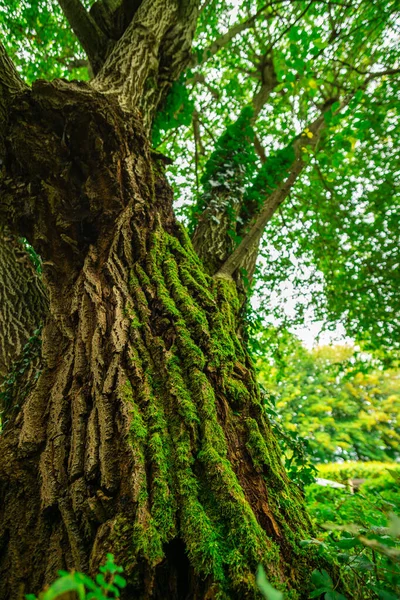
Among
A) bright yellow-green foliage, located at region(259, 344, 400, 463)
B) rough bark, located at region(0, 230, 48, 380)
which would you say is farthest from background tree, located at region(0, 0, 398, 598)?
bright yellow-green foliage, located at region(259, 344, 400, 463)

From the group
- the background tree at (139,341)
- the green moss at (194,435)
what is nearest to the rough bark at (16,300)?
the background tree at (139,341)

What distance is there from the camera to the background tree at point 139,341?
4.05 feet

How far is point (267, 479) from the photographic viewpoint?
4.99ft

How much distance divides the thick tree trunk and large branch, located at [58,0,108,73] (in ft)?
6.30

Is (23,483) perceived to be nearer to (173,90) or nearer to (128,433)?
(128,433)

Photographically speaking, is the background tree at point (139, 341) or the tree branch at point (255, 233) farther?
the tree branch at point (255, 233)

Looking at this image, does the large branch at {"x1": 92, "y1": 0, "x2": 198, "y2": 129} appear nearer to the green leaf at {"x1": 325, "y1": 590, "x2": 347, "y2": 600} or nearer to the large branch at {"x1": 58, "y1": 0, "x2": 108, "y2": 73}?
the large branch at {"x1": 58, "y1": 0, "x2": 108, "y2": 73}

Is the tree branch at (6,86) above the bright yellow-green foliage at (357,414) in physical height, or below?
below

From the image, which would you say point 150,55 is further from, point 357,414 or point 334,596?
point 357,414

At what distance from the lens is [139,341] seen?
185cm

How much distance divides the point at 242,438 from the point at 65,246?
6.28 ft

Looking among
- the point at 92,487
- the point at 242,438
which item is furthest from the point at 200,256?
the point at 92,487

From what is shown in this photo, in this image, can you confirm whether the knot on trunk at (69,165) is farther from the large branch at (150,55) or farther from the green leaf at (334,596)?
the green leaf at (334,596)

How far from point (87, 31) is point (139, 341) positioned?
153 inches
